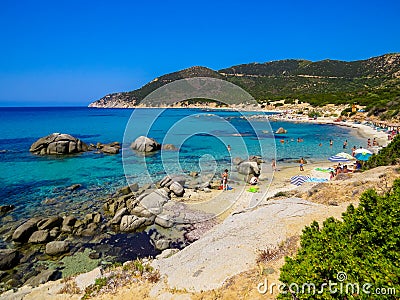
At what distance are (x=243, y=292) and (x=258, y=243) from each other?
1.86 m

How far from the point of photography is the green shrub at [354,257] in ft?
9.59

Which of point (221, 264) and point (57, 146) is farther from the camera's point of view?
point (57, 146)

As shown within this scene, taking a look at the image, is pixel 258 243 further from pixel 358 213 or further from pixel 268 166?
pixel 268 166

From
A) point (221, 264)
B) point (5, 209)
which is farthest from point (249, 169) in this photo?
point (5, 209)

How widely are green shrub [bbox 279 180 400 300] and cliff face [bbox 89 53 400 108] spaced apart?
273 feet

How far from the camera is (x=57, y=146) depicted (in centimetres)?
2859

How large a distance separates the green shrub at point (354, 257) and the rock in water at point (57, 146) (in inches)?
1167

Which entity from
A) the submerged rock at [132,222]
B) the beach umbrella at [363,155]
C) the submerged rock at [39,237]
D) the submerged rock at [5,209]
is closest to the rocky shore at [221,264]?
the submerged rock at [39,237]

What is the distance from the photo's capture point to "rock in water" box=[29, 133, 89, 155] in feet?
94.2

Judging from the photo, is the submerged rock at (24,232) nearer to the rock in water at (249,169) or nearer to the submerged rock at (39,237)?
the submerged rock at (39,237)

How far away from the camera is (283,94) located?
347ft

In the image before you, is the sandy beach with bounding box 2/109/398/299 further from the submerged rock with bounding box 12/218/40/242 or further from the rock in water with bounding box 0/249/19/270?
the submerged rock with bounding box 12/218/40/242

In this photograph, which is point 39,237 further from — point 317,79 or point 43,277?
point 317,79

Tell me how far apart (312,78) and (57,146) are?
117 m
